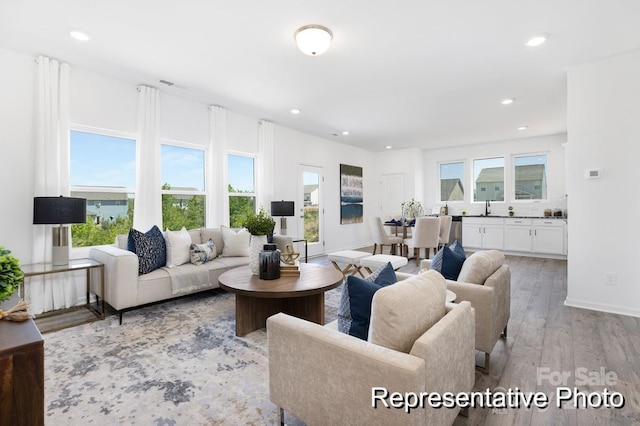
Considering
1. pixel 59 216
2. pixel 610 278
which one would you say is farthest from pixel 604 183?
pixel 59 216

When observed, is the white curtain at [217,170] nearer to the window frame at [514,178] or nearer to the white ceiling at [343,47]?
Answer: the white ceiling at [343,47]

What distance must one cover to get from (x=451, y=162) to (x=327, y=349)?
26.1 feet

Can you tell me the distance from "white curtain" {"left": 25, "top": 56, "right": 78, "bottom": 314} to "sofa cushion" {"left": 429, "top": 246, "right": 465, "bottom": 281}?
12.9 ft

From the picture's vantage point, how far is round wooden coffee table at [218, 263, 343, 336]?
2588mm

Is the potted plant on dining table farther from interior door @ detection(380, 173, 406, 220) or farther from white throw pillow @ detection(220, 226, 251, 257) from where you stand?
interior door @ detection(380, 173, 406, 220)

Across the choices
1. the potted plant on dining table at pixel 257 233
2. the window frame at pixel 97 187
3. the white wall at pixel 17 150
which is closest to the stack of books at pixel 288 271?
the potted plant on dining table at pixel 257 233

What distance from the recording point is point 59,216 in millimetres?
3086

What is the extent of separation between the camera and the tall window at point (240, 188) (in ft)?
17.5

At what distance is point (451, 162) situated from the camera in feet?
27.0

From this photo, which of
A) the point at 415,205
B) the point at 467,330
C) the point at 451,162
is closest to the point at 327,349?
the point at 467,330

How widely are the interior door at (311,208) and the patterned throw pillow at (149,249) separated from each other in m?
3.11

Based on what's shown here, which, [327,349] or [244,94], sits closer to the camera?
[327,349]

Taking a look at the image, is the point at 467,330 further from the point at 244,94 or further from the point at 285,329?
the point at 244,94

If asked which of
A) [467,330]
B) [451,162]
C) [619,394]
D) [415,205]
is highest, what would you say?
[451,162]
